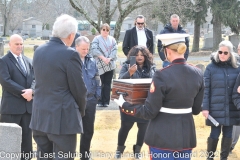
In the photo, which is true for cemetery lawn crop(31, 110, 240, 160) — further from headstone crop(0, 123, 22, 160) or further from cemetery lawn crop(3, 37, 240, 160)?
headstone crop(0, 123, 22, 160)

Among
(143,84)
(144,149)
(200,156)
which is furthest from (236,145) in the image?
(143,84)

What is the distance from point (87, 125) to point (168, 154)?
237cm

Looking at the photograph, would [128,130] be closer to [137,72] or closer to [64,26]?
[137,72]

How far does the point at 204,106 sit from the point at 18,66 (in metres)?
2.82

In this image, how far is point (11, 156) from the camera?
4898mm

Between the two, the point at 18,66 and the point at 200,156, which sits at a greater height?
the point at 18,66

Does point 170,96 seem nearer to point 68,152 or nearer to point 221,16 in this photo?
point 68,152

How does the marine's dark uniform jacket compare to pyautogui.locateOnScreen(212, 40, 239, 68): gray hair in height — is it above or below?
below

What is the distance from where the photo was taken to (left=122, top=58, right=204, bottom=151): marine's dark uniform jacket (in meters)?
4.29

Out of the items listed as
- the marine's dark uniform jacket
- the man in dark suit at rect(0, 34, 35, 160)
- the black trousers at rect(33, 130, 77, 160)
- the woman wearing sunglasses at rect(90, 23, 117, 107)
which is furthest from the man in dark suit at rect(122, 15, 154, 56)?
the marine's dark uniform jacket

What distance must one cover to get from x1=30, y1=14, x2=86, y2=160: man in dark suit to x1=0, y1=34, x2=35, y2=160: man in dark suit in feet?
4.93

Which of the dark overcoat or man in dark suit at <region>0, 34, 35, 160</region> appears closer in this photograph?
the dark overcoat

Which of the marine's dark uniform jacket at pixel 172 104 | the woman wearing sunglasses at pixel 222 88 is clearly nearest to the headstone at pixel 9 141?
the marine's dark uniform jacket at pixel 172 104

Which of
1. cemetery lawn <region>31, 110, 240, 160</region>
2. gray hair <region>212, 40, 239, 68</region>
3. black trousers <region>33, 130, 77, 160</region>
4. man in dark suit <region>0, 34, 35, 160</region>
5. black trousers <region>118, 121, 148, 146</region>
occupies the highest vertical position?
gray hair <region>212, 40, 239, 68</region>
